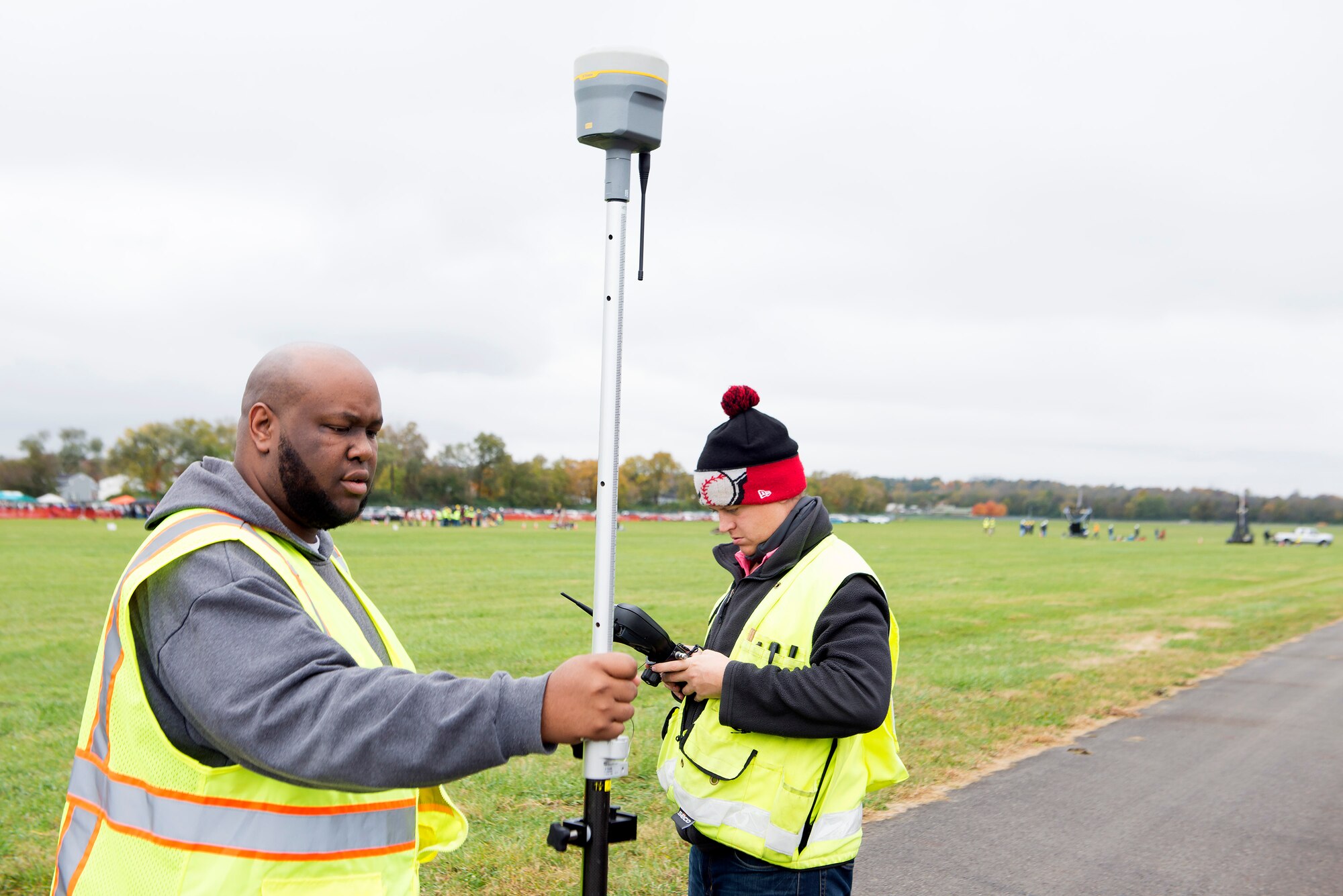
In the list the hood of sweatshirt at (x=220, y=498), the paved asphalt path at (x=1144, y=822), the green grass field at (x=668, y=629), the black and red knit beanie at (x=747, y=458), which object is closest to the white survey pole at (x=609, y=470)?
the hood of sweatshirt at (x=220, y=498)

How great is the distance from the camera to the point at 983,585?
25.0 metres

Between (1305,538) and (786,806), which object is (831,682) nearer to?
(786,806)

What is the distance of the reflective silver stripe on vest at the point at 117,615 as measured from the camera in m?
1.79

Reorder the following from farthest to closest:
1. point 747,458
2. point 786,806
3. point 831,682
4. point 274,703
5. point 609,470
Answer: point 747,458, point 786,806, point 831,682, point 609,470, point 274,703

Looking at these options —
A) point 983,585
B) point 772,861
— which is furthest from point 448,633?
point 983,585

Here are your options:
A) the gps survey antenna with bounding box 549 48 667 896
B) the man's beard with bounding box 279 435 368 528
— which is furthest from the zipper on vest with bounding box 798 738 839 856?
the man's beard with bounding box 279 435 368 528

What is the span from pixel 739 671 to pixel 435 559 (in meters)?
29.1

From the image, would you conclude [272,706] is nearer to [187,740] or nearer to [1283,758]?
[187,740]

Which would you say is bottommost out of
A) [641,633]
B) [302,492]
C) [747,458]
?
[641,633]

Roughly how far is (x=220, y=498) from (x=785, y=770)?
175 cm

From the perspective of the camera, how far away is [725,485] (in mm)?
3129

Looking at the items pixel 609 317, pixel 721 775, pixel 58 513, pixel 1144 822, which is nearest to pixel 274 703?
pixel 609 317

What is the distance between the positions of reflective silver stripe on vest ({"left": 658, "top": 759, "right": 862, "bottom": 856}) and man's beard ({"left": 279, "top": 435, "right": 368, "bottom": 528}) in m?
1.51

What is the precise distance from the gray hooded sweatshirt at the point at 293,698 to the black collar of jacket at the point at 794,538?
1.46m
